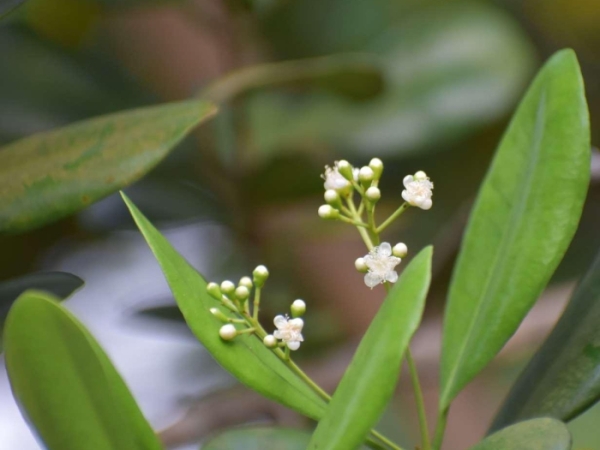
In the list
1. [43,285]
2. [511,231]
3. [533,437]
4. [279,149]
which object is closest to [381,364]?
[533,437]

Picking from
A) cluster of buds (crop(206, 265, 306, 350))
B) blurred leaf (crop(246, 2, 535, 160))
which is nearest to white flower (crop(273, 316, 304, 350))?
cluster of buds (crop(206, 265, 306, 350))

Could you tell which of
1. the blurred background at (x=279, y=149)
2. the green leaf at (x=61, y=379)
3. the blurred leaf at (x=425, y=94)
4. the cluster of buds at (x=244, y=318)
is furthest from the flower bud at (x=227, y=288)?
the blurred leaf at (x=425, y=94)

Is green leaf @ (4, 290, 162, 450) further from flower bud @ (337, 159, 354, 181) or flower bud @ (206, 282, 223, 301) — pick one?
flower bud @ (337, 159, 354, 181)

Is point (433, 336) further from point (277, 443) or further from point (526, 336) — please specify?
point (277, 443)

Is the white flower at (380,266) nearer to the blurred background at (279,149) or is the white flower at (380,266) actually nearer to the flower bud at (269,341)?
the flower bud at (269,341)

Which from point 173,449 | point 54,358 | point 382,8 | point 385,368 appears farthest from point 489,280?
point 382,8
